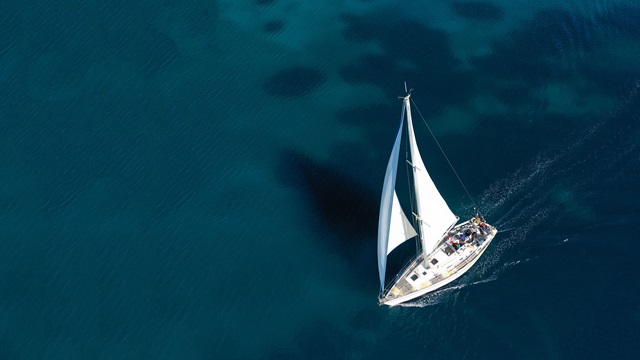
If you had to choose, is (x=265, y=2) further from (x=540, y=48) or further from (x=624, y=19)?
(x=624, y=19)

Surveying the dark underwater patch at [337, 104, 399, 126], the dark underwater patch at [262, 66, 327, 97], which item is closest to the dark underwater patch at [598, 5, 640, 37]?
the dark underwater patch at [337, 104, 399, 126]

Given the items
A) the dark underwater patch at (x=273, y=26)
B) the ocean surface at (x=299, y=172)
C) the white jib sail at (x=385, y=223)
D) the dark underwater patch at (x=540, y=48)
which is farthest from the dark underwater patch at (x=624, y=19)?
the white jib sail at (x=385, y=223)

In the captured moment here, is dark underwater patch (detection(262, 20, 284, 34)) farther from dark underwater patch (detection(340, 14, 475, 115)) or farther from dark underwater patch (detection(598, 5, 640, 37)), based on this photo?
dark underwater patch (detection(598, 5, 640, 37))

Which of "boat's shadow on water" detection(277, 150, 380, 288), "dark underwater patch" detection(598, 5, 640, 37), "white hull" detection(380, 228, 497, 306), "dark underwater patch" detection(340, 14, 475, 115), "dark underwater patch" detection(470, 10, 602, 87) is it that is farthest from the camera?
"dark underwater patch" detection(598, 5, 640, 37)

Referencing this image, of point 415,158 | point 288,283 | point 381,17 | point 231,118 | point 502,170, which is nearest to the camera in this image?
point 415,158

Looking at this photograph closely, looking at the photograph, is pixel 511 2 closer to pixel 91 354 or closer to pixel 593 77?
pixel 593 77

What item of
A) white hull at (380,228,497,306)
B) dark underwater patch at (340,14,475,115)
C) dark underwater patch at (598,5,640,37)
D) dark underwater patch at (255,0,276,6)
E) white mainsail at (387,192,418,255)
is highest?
dark underwater patch at (255,0,276,6)

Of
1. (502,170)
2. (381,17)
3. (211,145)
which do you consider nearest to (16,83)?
(211,145)
